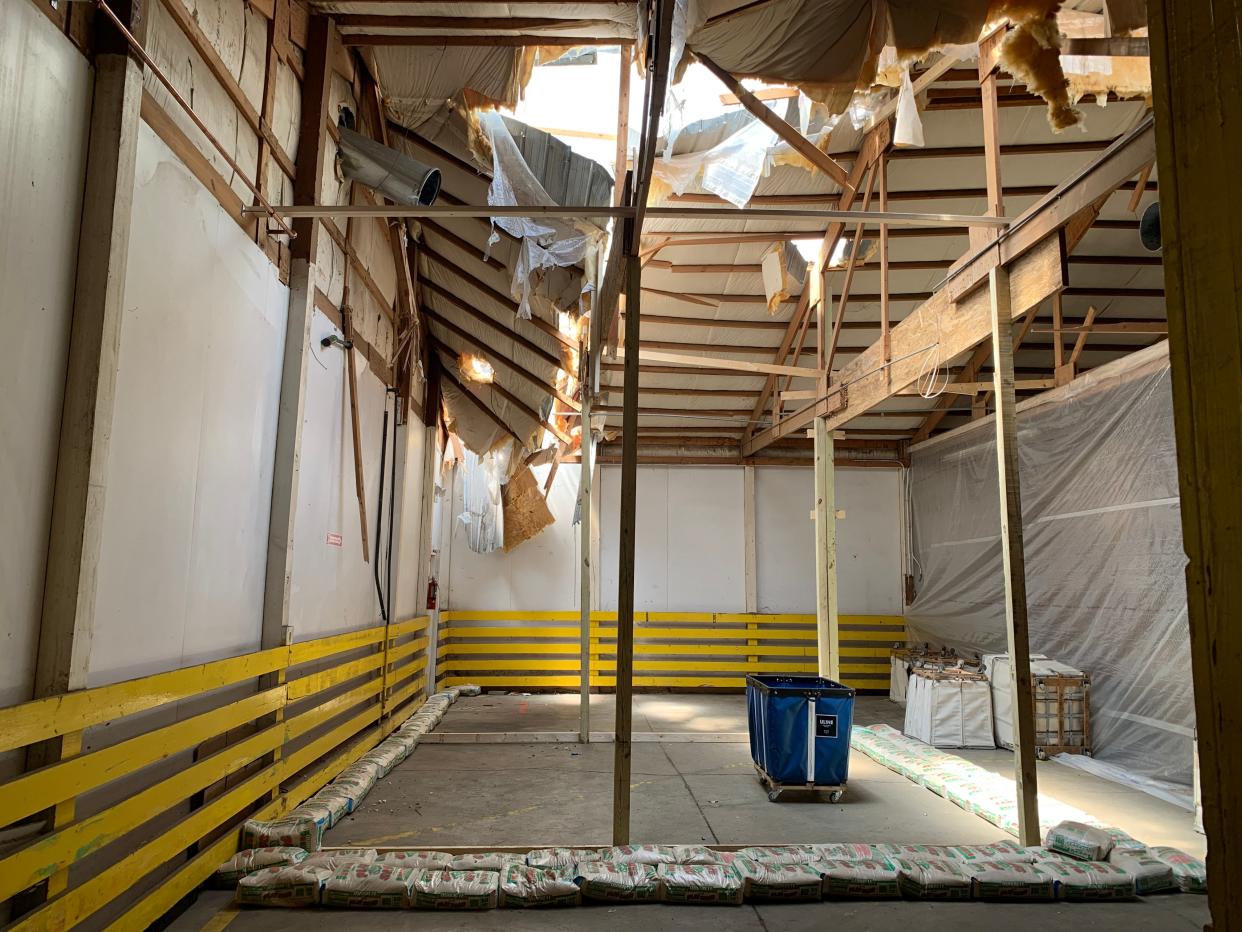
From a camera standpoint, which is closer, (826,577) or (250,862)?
(250,862)

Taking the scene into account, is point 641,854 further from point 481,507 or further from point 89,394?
point 481,507

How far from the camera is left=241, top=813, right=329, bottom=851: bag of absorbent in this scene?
13.6 feet

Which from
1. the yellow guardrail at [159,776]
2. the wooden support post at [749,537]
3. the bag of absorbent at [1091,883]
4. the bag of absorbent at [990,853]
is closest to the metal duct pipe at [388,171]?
the yellow guardrail at [159,776]

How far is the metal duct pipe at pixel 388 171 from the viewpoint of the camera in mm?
5277

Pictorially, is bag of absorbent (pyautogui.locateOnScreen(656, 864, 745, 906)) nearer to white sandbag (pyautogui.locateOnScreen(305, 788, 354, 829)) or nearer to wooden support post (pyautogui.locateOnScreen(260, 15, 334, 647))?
white sandbag (pyautogui.locateOnScreen(305, 788, 354, 829))

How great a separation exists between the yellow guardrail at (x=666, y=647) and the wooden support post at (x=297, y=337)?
7.12m

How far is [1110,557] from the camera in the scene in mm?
7539

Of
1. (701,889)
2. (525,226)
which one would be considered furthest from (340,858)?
(525,226)

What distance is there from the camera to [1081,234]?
7.76 meters

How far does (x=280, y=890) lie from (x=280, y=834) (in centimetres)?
54

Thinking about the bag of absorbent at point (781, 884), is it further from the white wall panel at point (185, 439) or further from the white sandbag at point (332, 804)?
the white wall panel at point (185, 439)

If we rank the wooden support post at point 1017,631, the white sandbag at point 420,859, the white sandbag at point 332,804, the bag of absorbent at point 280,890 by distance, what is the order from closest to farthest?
the bag of absorbent at point 280,890
the white sandbag at point 420,859
the wooden support post at point 1017,631
the white sandbag at point 332,804

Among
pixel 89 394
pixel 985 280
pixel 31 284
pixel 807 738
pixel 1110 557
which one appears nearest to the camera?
pixel 31 284

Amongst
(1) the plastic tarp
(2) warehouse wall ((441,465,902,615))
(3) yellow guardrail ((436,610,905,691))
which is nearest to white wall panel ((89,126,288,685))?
(1) the plastic tarp
